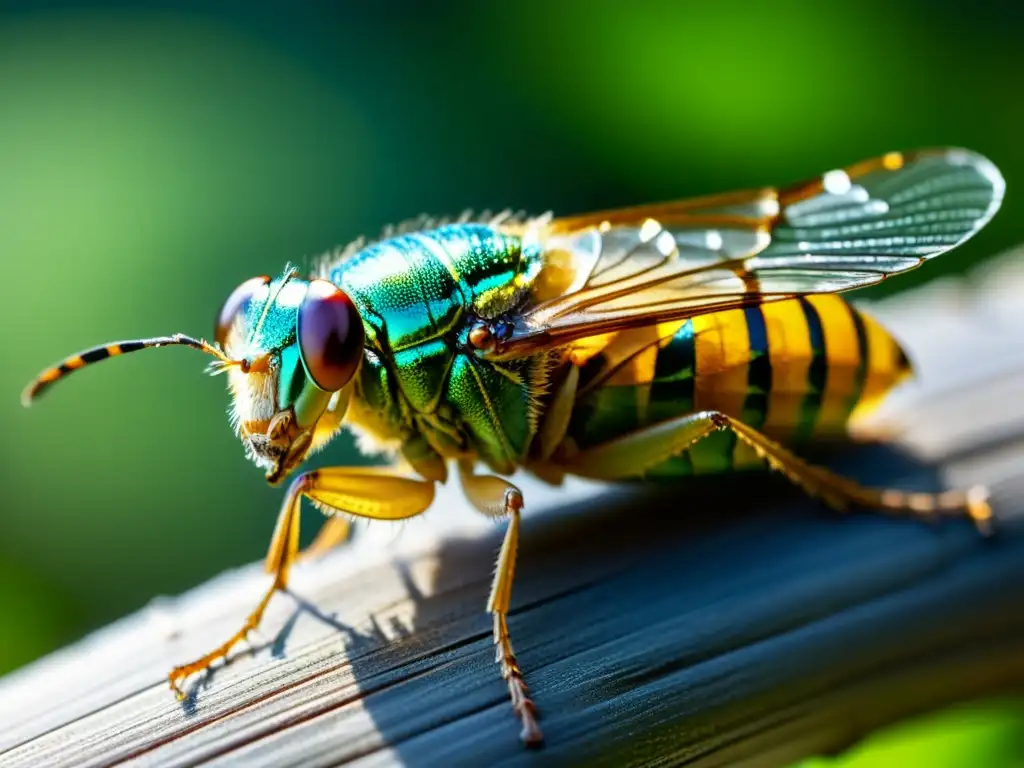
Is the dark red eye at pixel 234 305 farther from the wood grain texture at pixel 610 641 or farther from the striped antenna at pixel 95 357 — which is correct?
the wood grain texture at pixel 610 641

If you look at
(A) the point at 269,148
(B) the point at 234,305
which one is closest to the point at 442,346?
(B) the point at 234,305

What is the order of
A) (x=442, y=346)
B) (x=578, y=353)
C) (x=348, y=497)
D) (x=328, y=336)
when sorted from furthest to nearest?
(x=578, y=353) → (x=442, y=346) → (x=348, y=497) → (x=328, y=336)

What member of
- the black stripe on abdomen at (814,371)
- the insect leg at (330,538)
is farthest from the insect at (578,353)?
the insect leg at (330,538)

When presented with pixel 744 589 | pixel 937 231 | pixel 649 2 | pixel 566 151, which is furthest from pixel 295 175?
pixel 744 589

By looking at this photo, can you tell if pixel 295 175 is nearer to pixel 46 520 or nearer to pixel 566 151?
pixel 566 151

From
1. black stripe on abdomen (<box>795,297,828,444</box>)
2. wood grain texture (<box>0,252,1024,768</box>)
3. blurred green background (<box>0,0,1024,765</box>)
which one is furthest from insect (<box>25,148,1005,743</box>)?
blurred green background (<box>0,0,1024,765</box>)

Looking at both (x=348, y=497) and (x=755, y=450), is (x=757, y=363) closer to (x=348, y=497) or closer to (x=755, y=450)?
(x=755, y=450)
